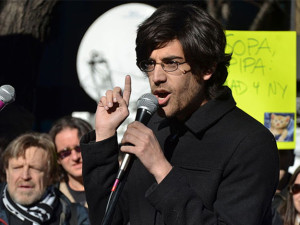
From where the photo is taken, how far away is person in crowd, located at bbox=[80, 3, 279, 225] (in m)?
2.59

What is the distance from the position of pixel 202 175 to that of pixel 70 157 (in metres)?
2.43

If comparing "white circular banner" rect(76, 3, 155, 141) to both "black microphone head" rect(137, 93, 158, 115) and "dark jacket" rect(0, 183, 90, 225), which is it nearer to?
"dark jacket" rect(0, 183, 90, 225)

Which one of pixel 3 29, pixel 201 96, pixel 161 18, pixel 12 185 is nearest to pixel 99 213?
pixel 201 96

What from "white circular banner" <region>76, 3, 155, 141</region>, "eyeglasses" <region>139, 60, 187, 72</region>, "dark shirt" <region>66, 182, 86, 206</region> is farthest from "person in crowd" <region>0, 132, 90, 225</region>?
"white circular banner" <region>76, 3, 155, 141</region>

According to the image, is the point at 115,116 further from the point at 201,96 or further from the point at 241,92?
the point at 241,92

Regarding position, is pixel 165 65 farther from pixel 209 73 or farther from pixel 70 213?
pixel 70 213

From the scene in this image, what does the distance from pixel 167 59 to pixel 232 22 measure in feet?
23.6

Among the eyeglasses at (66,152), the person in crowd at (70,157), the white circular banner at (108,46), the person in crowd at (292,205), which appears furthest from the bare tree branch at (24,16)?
the person in crowd at (292,205)

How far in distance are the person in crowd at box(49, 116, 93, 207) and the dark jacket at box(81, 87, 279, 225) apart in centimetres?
199

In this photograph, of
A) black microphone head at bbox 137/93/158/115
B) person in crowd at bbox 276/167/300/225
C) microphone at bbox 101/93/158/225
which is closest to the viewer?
microphone at bbox 101/93/158/225

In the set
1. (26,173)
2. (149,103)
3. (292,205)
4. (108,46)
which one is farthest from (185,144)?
(108,46)

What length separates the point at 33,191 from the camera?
4.36m

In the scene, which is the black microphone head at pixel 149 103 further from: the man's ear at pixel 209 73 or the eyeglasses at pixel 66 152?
the eyeglasses at pixel 66 152

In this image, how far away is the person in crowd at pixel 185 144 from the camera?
102 inches
